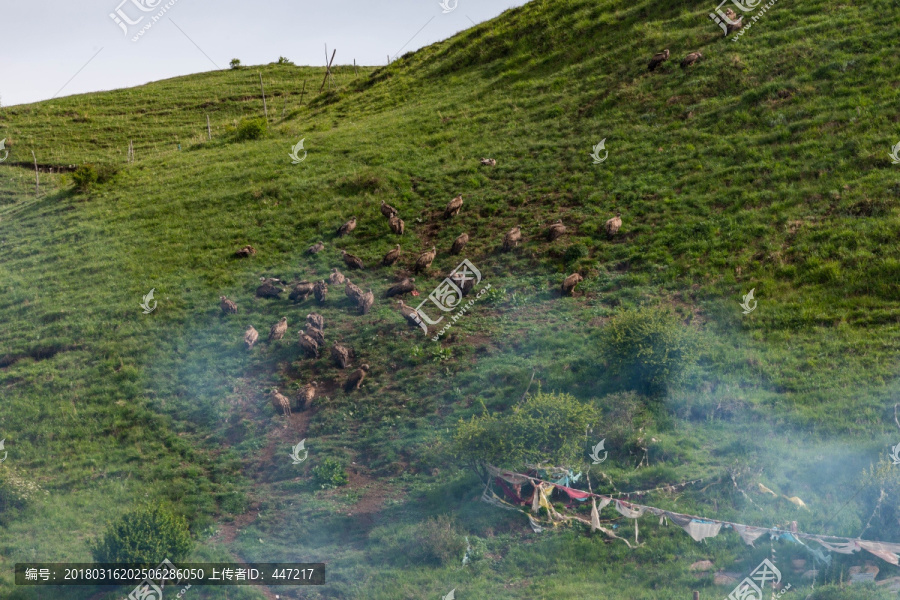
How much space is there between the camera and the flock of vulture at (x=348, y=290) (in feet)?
66.0

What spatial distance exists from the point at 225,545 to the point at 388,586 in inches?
165

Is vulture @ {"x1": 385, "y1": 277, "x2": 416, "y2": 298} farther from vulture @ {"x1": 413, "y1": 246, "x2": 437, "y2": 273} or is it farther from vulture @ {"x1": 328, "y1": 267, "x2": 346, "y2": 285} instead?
vulture @ {"x1": 328, "y1": 267, "x2": 346, "y2": 285}

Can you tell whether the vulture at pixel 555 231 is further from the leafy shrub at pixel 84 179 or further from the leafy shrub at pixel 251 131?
the leafy shrub at pixel 84 179

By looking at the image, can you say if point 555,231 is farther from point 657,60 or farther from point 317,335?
point 657,60

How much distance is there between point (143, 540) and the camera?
45.6 feet

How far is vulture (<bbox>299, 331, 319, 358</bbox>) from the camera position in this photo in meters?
21.3

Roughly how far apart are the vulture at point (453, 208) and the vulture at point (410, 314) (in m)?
6.30

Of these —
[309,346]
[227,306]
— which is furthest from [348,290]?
[227,306]

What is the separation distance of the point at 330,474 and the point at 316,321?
650cm

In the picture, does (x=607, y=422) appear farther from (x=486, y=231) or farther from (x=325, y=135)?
(x=325, y=135)

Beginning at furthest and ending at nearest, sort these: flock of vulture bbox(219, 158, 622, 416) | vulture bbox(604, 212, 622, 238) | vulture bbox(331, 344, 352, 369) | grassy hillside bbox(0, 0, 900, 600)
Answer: vulture bbox(604, 212, 622, 238)
vulture bbox(331, 344, 352, 369)
flock of vulture bbox(219, 158, 622, 416)
grassy hillside bbox(0, 0, 900, 600)

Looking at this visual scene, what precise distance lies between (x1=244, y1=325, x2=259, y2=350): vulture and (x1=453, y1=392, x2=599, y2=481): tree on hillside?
361 inches

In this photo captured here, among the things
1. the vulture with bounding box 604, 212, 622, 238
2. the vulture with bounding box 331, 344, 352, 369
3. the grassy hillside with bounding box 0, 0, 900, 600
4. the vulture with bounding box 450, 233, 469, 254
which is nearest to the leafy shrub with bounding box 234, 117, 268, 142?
the grassy hillside with bounding box 0, 0, 900, 600

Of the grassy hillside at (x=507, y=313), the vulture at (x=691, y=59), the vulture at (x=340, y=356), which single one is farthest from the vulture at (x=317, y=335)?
the vulture at (x=691, y=59)
